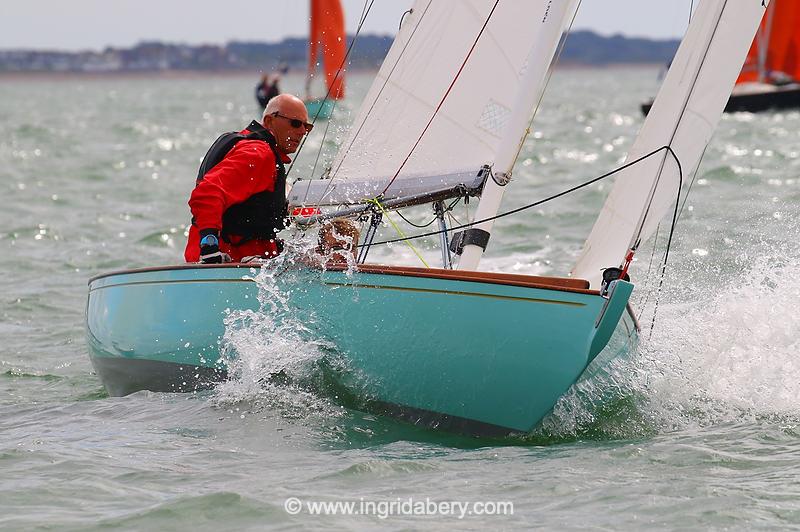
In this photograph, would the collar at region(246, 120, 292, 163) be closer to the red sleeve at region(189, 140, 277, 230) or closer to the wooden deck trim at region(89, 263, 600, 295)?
the red sleeve at region(189, 140, 277, 230)

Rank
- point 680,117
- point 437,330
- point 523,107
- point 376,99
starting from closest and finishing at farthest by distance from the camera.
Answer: point 437,330, point 680,117, point 523,107, point 376,99

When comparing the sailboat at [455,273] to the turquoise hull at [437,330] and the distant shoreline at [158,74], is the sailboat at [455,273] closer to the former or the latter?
the turquoise hull at [437,330]

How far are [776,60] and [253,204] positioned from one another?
75.3 ft

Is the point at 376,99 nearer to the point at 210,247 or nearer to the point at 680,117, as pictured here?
the point at 210,247

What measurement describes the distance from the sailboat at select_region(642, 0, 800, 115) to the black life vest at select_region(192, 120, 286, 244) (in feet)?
67.8

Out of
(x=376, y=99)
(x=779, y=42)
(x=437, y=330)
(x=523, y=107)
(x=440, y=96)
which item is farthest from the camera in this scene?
(x=779, y=42)

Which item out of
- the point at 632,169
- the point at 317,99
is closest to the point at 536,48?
the point at 632,169

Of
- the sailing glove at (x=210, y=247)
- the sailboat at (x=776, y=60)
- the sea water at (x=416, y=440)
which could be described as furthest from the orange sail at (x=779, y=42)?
the sailing glove at (x=210, y=247)

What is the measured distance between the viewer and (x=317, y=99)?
27.5 m

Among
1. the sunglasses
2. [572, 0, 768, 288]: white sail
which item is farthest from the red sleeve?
[572, 0, 768, 288]: white sail

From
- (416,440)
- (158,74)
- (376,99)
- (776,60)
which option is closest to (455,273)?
(416,440)

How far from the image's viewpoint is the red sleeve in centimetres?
496

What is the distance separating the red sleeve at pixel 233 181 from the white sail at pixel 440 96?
1.23 feet

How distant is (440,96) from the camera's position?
18.0ft
